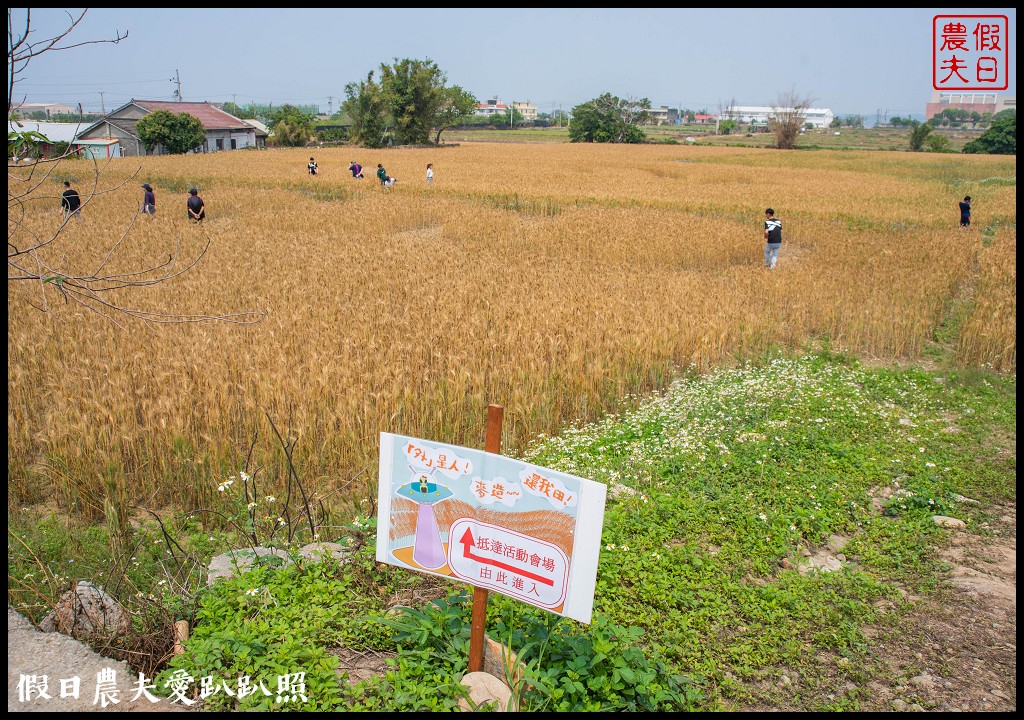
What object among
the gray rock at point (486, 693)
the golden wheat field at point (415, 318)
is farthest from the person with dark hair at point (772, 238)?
the gray rock at point (486, 693)

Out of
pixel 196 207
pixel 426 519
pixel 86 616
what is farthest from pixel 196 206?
pixel 426 519

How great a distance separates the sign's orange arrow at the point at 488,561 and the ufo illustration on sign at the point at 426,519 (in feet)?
0.41

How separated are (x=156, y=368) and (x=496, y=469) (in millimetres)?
5523

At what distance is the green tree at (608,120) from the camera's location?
76125 millimetres

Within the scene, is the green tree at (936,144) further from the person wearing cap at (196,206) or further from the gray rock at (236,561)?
the gray rock at (236,561)

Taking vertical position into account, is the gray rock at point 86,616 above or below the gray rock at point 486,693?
above

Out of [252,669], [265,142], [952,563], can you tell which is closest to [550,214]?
[952,563]

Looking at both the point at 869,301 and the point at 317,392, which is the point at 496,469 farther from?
the point at 869,301

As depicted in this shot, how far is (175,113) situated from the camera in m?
53.9

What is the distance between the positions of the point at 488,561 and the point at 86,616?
7.74ft

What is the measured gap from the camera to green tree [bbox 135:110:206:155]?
5009cm

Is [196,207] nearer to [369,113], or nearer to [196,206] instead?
[196,206]

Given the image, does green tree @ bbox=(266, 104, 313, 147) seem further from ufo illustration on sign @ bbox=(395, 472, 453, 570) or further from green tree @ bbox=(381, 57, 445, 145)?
ufo illustration on sign @ bbox=(395, 472, 453, 570)

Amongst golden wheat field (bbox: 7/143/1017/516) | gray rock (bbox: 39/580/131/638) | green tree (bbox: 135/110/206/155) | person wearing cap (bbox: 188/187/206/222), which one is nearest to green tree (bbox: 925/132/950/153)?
golden wheat field (bbox: 7/143/1017/516)
